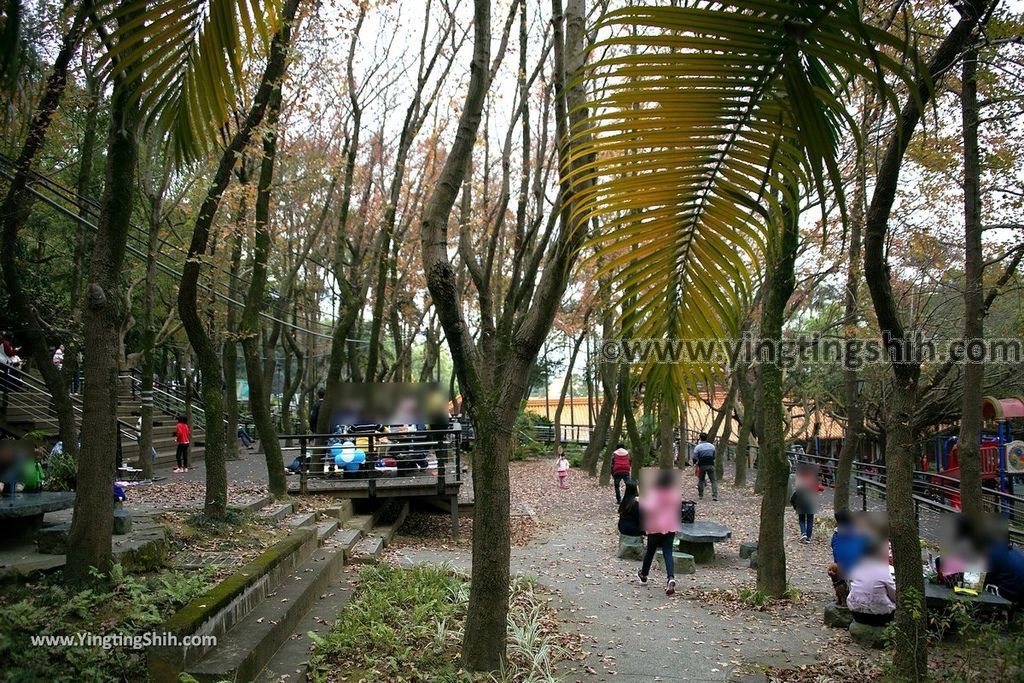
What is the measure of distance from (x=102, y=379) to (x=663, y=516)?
6.54m

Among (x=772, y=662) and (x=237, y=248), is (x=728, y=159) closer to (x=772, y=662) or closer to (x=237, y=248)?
(x=772, y=662)

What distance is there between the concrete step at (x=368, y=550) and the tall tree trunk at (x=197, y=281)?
206 centimetres

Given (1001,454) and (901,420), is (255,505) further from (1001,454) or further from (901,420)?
(1001,454)

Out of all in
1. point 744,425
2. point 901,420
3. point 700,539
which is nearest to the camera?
point 901,420

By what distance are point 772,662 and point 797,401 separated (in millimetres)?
23470

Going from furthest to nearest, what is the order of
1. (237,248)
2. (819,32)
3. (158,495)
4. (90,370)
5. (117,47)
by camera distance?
(237,248), (158,495), (90,370), (117,47), (819,32)

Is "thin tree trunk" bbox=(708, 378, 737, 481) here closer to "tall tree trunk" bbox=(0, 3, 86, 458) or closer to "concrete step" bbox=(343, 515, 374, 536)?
"concrete step" bbox=(343, 515, 374, 536)

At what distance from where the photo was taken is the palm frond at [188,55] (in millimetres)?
1275

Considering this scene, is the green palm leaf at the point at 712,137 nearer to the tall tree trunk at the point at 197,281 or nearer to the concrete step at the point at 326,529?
the tall tree trunk at the point at 197,281

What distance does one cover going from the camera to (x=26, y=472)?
7445mm

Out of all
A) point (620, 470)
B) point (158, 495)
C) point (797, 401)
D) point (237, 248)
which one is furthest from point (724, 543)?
point (797, 401)

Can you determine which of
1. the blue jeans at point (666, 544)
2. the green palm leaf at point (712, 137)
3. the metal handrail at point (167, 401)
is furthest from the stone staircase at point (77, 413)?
the green palm leaf at point (712, 137)

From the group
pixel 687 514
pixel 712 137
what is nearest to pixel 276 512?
pixel 687 514

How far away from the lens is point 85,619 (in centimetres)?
479
